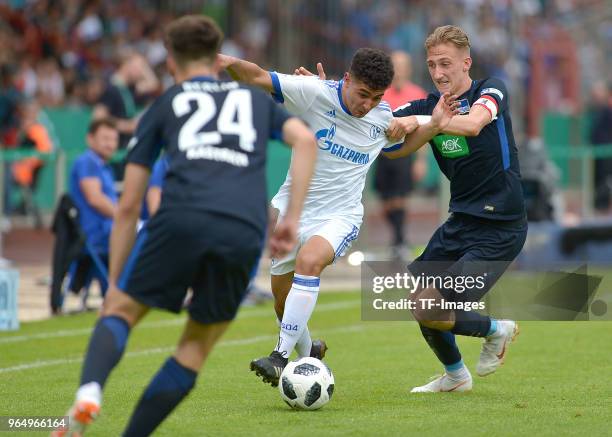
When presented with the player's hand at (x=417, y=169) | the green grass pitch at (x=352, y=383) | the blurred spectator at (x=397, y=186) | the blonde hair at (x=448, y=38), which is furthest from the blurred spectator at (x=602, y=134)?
the blonde hair at (x=448, y=38)

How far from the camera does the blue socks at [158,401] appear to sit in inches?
226

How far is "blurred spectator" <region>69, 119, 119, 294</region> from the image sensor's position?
12664 mm

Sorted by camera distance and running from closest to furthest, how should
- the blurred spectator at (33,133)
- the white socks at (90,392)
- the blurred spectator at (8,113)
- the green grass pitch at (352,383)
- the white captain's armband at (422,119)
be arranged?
the white socks at (90,392)
the green grass pitch at (352,383)
the white captain's armband at (422,119)
the blurred spectator at (33,133)
the blurred spectator at (8,113)

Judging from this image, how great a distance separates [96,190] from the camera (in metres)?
12.7

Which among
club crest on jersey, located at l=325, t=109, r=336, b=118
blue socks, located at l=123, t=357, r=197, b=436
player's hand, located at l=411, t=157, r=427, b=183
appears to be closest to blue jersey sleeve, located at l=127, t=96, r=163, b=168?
blue socks, located at l=123, t=357, r=197, b=436

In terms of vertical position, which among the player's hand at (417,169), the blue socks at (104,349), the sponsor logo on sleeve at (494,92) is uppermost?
the sponsor logo on sleeve at (494,92)

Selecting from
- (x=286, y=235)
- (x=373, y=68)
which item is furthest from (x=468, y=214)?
(x=286, y=235)

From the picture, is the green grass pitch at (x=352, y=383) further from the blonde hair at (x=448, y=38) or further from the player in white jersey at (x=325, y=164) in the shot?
the blonde hair at (x=448, y=38)

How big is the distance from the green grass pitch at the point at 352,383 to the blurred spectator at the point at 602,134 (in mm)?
9632

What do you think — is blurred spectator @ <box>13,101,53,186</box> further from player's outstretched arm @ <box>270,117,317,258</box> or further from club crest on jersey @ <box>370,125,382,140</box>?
player's outstretched arm @ <box>270,117,317,258</box>

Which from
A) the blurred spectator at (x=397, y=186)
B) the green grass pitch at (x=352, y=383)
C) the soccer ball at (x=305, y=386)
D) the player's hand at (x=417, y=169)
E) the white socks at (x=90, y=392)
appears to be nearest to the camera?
the white socks at (x=90, y=392)

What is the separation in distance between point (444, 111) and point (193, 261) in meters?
2.48

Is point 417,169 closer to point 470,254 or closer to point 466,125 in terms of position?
point 470,254

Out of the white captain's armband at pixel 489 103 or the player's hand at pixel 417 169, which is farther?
the player's hand at pixel 417 169
